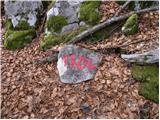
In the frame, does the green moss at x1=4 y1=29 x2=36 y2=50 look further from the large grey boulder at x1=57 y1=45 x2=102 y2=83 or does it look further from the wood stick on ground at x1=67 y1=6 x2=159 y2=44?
the large grey boulder at x1=57 y1=45 x2=102 y2=83

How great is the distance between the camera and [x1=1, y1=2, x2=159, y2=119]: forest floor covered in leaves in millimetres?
4312

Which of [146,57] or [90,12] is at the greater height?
[90,12]

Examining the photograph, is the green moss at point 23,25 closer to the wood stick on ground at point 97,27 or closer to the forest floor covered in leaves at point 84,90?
the forest floor covered in leaves at point 84,90

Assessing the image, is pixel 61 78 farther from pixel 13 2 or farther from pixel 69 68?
pixel 13 2

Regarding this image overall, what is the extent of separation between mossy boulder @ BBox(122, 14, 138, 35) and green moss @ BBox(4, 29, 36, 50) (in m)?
2.56

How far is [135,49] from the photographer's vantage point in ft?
16.9

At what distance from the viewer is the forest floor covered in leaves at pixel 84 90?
14.1 feet

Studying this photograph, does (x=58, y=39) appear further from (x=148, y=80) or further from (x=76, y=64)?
(x=148, y=80)

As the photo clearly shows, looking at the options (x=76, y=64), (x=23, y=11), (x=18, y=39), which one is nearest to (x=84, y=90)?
(x=76, y=64)

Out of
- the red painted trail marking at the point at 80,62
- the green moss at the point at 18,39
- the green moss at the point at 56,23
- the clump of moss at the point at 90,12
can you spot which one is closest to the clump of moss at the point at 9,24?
the green moss at the point at 18,39

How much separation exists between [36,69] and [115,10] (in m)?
2.48

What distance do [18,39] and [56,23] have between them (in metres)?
1.13

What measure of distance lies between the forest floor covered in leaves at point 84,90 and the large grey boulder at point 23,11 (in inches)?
65.3

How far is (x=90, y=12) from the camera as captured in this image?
616 centimetres
